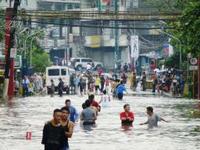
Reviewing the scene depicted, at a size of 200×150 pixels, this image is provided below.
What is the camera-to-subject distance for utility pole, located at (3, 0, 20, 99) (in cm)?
6262

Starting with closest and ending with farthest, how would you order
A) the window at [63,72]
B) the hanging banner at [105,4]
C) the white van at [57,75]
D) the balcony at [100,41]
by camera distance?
the white van at [57,75], the window at [63,72], the hanging banner at [105,4], the balcony at [100,41]

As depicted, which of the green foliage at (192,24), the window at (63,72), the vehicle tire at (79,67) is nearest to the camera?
the green foliage at (192,24)

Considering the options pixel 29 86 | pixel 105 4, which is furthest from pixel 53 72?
pixel 105 4

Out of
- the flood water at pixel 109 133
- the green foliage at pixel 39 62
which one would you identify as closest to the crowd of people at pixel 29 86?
the green foliage at pixel 39 62

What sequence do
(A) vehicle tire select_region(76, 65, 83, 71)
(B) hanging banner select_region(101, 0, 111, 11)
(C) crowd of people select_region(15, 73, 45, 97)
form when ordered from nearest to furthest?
(C) crowd of people select_region(15, 73, 45, 97) → (A) vehicle tire select_region(76, 65, 83, 71) → (B) hanging banner select_region(101, 0, 111, 11)

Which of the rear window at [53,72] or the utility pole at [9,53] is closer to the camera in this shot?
the utility pole at [9,53]

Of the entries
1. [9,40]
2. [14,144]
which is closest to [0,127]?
[14,144]

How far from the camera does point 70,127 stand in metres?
18.8

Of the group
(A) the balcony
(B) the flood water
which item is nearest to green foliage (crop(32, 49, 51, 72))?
(A) the balcony

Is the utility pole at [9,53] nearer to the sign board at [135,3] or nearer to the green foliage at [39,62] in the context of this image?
the green foliage at [39,62]

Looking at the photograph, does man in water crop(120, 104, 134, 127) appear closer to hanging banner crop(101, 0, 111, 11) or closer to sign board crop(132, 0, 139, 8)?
hanging banner crop(101, 0, 111, 11)

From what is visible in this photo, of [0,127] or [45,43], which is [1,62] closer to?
[0,127]

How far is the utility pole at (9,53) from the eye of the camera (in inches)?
2466

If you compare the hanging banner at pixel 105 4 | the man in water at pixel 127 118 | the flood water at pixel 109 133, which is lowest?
the flood water at pixel 109 133
